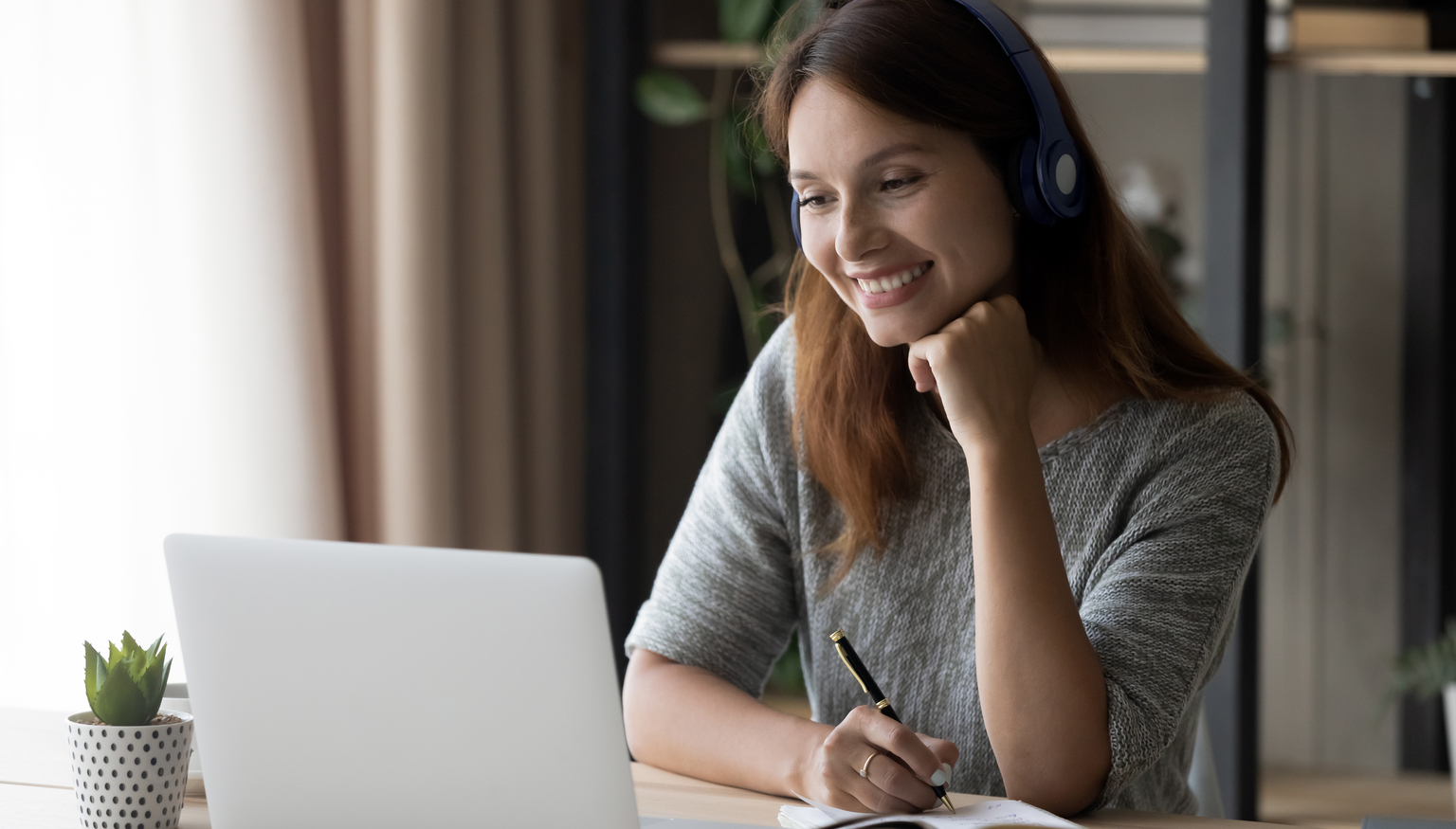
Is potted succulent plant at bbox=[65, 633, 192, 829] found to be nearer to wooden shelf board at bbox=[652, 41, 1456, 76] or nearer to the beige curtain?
the beige curtain

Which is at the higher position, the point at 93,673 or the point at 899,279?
the point at 899,279

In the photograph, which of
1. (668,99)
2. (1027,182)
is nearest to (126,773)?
(1027,182)

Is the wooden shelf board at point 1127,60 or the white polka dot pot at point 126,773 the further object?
the wooden shelf board at point 1127,60

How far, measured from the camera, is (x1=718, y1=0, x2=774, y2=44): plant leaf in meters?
2.32

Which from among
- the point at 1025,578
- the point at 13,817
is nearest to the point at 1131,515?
the point at 1025,578

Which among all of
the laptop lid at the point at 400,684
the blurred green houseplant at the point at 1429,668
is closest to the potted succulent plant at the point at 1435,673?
the blurred green houseplant at the point at 1429,668

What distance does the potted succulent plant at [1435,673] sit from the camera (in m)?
2.18

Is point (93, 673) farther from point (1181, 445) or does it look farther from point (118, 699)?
point (1181, 445)

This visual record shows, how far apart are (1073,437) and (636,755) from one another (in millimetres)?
468

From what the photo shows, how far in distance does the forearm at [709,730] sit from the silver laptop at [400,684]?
10.7 inches

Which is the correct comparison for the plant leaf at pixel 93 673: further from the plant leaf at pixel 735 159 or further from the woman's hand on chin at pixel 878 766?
the plant leaf at pixel 735 159

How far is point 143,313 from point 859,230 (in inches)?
38.7

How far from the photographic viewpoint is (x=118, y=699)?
2.81 feet

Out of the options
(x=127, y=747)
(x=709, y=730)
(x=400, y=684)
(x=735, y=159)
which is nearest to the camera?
(x=400, y=684)
